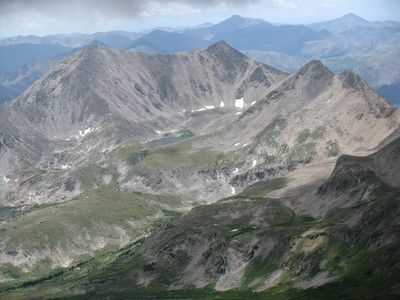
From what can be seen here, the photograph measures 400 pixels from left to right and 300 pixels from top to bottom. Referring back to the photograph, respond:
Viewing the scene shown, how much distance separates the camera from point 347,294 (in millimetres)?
161875

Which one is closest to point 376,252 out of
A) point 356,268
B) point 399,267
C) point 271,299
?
point 356,268

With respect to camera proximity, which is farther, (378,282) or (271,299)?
(271,299)

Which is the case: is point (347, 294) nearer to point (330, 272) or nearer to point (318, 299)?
point (318, 299)

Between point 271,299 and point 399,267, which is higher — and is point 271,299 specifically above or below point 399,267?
below

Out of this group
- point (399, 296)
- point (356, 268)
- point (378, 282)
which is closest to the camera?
point (399, 296)

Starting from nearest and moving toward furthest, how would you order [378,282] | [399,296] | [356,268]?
[399,296] → [378,282] → [356,268]

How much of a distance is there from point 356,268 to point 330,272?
41.3 ft

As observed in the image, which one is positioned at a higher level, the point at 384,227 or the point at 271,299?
the point at 384,227

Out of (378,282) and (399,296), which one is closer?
(399,296)

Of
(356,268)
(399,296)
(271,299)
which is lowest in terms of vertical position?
(271,299)

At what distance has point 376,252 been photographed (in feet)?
620

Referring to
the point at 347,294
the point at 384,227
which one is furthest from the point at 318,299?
the point at 384,227

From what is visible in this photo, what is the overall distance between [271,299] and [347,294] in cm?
3845

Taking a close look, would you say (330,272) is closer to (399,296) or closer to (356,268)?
(356,268)
